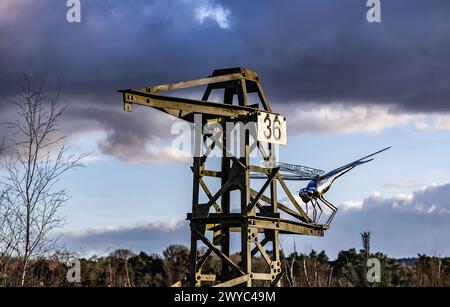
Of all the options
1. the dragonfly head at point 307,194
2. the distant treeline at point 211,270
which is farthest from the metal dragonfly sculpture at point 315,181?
the distant treeline at point 211,270

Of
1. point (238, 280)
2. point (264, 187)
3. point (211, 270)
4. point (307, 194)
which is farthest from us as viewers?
point (211, 270)

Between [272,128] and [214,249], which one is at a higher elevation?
[272,128]

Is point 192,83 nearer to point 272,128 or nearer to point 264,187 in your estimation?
point 272,128

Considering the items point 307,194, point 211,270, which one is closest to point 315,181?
point 307,194

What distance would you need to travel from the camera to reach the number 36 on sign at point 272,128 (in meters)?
21.7

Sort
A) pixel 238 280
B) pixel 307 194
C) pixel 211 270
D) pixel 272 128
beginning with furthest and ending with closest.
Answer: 1. pixel 211 270
2. pixel 307 194
3. pixel 272 128
4. pixel 238 280

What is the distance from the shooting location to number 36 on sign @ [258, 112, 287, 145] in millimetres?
21734

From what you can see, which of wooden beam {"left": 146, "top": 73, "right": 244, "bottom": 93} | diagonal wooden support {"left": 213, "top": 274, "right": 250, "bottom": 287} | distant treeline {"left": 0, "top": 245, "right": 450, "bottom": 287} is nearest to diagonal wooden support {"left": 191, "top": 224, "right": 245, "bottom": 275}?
diagonal wooden support {"left": 213, "top": 274, "right": 250, "bottom": 287}

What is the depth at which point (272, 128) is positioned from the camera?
2211 cm

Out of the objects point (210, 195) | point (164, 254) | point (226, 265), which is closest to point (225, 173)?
point (210, 195)

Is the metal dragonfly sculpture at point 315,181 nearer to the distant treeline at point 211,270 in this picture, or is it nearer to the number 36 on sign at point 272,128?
the number 36 on sign at point 272,128

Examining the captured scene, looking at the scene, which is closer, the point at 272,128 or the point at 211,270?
the point at 272,128
